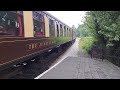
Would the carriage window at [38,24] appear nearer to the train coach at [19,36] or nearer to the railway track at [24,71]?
the train coach at [19,36]

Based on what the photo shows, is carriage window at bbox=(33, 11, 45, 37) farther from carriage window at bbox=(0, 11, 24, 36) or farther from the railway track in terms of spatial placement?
carriage window at bbox=(0, 11, 24, 36)

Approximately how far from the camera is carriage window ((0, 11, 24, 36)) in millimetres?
A: 7070

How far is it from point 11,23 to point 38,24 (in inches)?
141

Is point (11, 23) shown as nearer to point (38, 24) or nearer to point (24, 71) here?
point (24, 71)

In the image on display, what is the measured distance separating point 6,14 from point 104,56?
11.8 metres

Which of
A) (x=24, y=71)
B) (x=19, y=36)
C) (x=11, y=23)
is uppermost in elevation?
(x=11, y=23)

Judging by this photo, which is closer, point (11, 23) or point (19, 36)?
point (11, 23)

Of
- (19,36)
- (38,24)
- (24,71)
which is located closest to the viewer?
(19,36)

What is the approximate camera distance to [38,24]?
11344 mm

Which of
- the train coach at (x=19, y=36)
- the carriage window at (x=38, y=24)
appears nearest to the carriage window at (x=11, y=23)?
the train coach at (x=19, y=36)

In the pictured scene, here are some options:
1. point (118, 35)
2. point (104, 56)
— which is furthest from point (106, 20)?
point (104, 56)

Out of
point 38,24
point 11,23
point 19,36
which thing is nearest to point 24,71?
point 38,24
